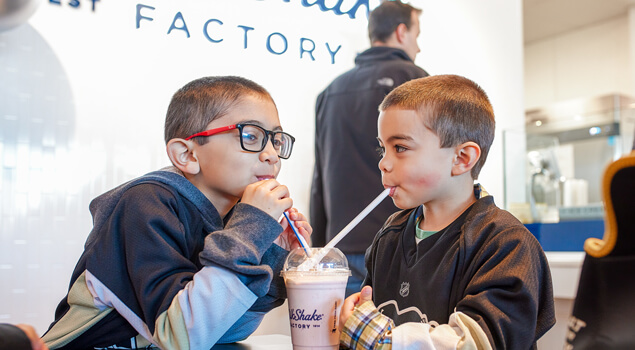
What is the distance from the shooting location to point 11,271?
A: 7.98 feet

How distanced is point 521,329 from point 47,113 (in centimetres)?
221

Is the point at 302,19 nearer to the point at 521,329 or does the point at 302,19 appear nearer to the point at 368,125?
the point at 368,125

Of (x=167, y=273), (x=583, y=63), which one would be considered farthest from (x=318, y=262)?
(x=583, y=63)

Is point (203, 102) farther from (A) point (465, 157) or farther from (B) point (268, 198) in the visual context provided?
(A) point (465, 157)

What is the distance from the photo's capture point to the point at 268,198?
1.16 m

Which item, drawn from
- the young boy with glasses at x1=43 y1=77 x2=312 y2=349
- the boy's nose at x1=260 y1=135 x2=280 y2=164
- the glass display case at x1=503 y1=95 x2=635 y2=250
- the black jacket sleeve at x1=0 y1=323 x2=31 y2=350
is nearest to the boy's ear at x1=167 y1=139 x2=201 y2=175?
the young boy with glasses at x1=43 y1=77 x2=312 y2=349

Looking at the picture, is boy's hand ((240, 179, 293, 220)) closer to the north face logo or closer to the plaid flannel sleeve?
the plaid flannel sleeve

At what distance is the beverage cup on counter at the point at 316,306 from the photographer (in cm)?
102

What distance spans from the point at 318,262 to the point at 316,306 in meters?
0.09

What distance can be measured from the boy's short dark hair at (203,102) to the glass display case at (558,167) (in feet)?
6.57

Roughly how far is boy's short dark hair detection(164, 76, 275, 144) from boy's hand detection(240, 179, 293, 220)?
0.85ft

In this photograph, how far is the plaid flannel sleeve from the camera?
1.00m

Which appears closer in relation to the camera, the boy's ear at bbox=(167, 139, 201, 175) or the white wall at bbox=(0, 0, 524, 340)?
the boy's ear at bbox=(167, 139, 201, 175)

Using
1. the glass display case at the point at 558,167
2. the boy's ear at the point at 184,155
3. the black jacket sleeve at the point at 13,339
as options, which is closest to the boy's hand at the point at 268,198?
the boy's ear at the point at 184,155
